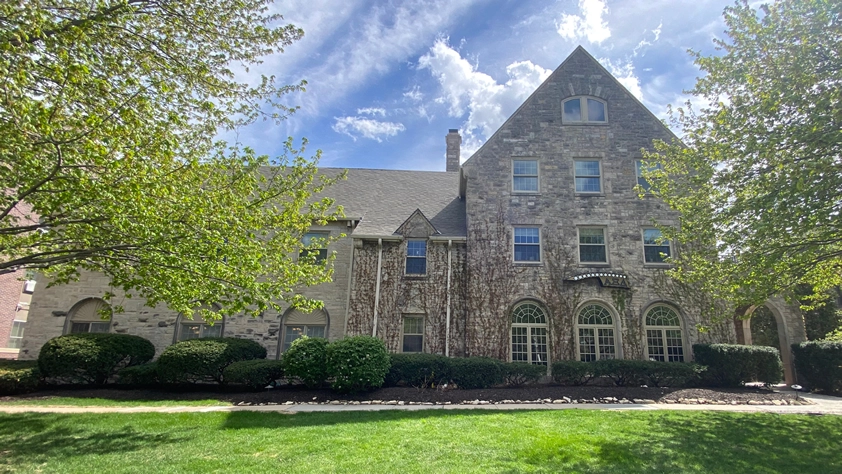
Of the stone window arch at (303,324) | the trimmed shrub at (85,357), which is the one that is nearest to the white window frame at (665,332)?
the stone window arch at (303,324)

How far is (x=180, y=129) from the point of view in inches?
331

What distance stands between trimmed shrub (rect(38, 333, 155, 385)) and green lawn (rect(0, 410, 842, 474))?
3.65 metres

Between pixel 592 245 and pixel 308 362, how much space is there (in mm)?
10974

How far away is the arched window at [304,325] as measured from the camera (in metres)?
16.8

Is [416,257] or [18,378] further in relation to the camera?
[416,257]

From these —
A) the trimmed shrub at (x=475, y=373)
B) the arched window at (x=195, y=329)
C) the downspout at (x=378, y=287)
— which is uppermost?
the downspout at (x=378, y=287)

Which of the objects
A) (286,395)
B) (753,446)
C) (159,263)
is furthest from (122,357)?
(753,446)

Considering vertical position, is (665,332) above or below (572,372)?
above

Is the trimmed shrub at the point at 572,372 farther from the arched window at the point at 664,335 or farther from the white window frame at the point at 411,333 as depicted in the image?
the white window frame at the point at 411,333

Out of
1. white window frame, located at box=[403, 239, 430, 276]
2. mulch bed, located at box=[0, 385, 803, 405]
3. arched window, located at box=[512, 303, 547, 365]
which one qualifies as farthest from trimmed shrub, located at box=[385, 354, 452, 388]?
white window frame, located at box=[403, 239, 430, 276]

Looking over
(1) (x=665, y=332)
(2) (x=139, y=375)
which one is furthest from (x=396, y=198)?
(1) (x=665, y=332)

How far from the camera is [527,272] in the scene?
16484 millimetres

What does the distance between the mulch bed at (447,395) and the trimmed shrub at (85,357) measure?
1.55ft

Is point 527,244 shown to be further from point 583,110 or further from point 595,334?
point 583,110
